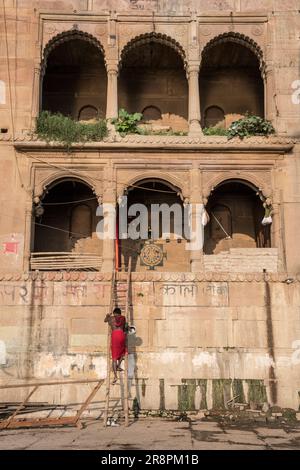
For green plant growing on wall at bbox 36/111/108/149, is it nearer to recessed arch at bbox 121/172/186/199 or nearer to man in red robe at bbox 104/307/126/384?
recessed arch at bbox 121/172/186/199

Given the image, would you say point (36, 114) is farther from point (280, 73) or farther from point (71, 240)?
point (280, 73)

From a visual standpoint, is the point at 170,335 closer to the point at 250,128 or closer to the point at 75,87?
the point at 250,128

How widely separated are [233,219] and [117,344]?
8.39 meters

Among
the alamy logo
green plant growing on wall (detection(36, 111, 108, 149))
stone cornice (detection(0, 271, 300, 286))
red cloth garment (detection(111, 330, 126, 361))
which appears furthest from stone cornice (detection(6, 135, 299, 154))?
red cloth garment (detection(111, 330, 126, 361))

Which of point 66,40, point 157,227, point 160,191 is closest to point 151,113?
point 160,191

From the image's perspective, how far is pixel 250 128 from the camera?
683 inches

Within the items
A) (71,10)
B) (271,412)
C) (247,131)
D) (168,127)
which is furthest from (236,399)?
(71,10)

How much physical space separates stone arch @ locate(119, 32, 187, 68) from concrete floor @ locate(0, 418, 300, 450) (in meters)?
12.3

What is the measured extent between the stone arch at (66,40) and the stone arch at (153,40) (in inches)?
33.2

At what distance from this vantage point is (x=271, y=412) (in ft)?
47.1

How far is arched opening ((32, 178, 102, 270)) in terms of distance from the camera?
19.4m

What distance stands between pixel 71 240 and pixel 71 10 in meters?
8.28

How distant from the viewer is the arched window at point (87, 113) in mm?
20306

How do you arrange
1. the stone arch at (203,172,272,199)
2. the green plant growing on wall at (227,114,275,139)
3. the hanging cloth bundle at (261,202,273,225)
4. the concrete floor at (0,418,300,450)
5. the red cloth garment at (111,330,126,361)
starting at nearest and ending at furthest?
the concrete floor at (0,418,300,450) → the red cloth garment at (111,330,126,361) → the hanging cloth bundle at (261,202,273,225) → the stone arch at (203,172,272,199) → the green plant growing on wall at (227,114,275,139)
